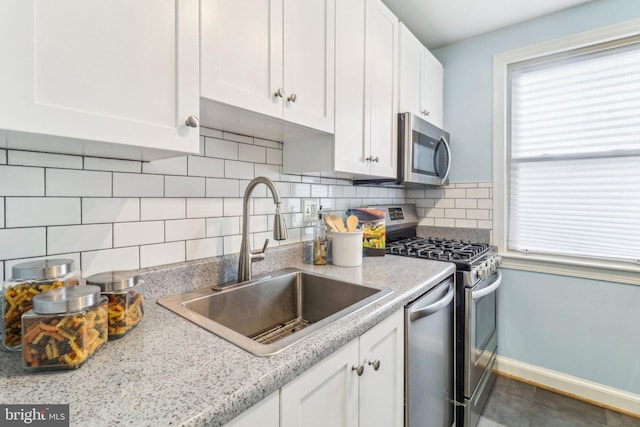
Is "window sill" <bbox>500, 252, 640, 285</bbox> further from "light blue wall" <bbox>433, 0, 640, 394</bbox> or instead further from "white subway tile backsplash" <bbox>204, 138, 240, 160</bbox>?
"white subway tile backsplash" <bbox>204, 138, 240, 160</bbox>

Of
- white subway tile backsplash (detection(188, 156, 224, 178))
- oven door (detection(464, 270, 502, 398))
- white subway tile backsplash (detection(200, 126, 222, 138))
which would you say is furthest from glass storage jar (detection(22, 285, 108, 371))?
oven door (detection(464, 270, 502, 398))

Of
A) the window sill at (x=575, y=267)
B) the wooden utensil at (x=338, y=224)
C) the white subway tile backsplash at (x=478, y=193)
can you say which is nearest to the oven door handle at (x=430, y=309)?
the wooden utensil at (x=338, y=224)

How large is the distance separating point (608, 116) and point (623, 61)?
0.35 meters

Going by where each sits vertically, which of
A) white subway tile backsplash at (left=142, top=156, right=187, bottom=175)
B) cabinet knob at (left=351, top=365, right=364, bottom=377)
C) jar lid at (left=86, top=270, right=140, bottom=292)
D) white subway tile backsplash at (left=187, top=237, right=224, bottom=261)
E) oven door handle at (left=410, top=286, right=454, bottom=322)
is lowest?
cabinet knob at (left=351, top=365, right=364, bottom=377)

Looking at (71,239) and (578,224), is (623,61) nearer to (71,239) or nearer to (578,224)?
(578,224)

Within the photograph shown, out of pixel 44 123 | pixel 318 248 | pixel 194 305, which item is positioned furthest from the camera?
pixel 318 248

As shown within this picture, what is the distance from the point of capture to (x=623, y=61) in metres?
1.94

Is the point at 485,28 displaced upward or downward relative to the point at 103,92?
upward

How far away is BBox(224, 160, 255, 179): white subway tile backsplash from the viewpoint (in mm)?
1313

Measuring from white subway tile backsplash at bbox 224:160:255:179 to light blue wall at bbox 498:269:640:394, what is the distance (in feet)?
6.84

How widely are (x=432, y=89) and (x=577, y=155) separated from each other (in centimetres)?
109

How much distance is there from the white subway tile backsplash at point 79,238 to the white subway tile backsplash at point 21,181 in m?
0.11

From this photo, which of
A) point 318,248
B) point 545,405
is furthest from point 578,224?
point 318,248

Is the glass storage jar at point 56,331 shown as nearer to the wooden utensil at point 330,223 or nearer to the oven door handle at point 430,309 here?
the oven door handle at point 430,309
